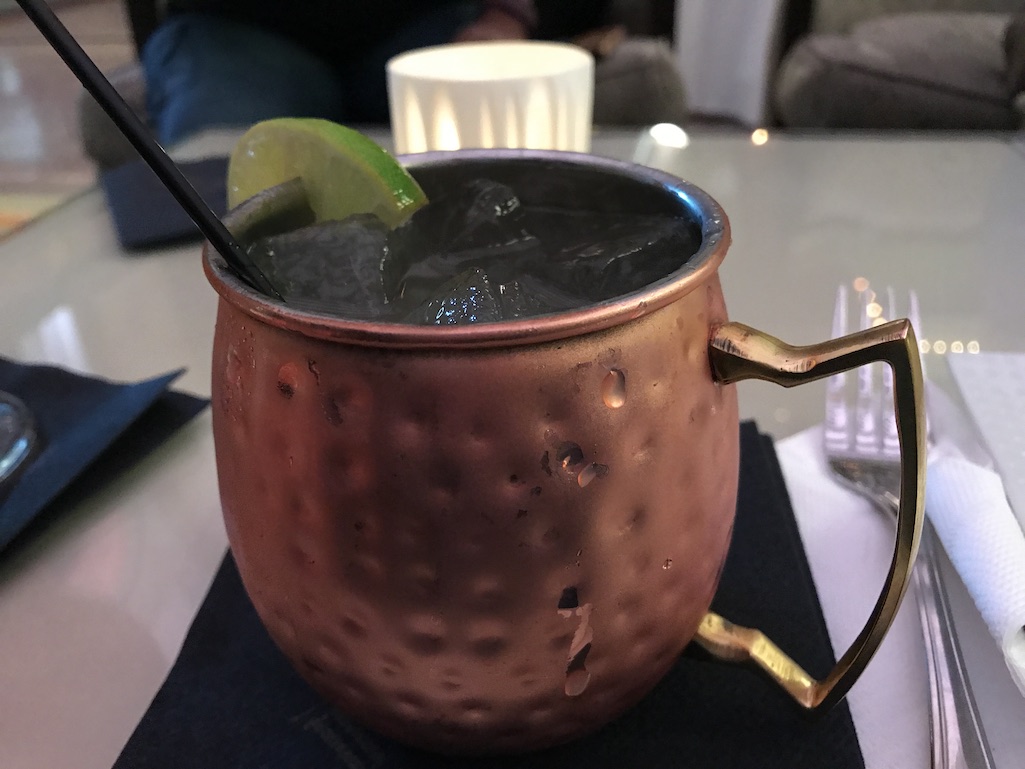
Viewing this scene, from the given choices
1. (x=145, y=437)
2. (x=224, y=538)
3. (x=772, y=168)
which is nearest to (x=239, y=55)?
(x=772, y=168)

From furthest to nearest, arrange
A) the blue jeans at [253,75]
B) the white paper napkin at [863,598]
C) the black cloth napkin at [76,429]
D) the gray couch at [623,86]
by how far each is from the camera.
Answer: the gray couch at [623,86], the blue jeans at [253,75], the black cloth napkin at [76,429], the white paper napkin at [863,598]

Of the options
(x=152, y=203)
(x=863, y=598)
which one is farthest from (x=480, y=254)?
(x=152, y=203)

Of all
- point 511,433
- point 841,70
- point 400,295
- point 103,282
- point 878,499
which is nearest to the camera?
point 511,433

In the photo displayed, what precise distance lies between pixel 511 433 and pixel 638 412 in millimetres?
43

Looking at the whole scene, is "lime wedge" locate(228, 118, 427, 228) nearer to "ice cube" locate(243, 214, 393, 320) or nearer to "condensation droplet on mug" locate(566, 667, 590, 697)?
"ice cube" locate(243, 214, 393, 320)

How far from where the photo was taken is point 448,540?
0.84 ft

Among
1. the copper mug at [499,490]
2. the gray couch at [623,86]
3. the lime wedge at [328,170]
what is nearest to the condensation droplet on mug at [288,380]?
the copper mug at [499,490]

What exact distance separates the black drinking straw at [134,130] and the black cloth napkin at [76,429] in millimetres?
269

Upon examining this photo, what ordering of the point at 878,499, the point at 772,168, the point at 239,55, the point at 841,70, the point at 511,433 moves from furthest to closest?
the point at 841,70 < the point at 239,55 < the point at 772,168 < the point at 878,499 < the point at 511,433

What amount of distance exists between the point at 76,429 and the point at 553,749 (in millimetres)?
368

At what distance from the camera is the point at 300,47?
165 centimetres

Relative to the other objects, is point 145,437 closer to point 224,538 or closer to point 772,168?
point 224,538

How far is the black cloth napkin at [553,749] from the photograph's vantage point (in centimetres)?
33

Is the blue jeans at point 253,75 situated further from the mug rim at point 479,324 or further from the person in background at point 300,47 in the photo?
the mug rim at point 479,324
